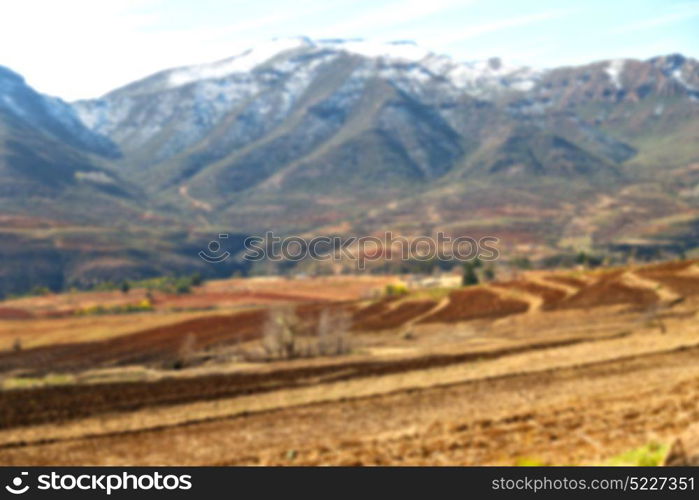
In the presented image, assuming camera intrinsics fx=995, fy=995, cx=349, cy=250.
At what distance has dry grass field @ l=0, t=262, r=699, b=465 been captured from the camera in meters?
21.6

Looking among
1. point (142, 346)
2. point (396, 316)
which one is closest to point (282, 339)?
point (142, 346)

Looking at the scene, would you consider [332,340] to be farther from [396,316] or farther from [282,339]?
[396,316]

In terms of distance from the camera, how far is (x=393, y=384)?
37750 mm

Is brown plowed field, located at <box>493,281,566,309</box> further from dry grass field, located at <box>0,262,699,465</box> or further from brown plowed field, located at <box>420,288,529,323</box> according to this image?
brown plowed field, located at <box>420,288,529,323</box>

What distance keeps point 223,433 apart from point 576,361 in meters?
15.4

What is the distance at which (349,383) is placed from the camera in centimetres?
3981

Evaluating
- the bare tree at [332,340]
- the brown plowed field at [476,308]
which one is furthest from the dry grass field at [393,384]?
the brown plowed field at [476,308]

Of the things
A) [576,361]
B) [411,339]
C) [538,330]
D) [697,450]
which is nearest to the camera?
[697,450]

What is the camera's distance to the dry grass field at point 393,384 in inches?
850

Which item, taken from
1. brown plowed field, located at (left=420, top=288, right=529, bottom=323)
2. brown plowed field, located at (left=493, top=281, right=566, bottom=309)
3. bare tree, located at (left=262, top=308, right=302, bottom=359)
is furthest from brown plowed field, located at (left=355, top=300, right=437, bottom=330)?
bare tree, located at (left=262, top=308, right=302, bottom=359)

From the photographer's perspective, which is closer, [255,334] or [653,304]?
[653,304]

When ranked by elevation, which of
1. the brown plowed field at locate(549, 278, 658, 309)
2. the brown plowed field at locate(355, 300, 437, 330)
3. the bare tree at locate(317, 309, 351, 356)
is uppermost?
the bare tree at locate(317, 309, 351, 356)
